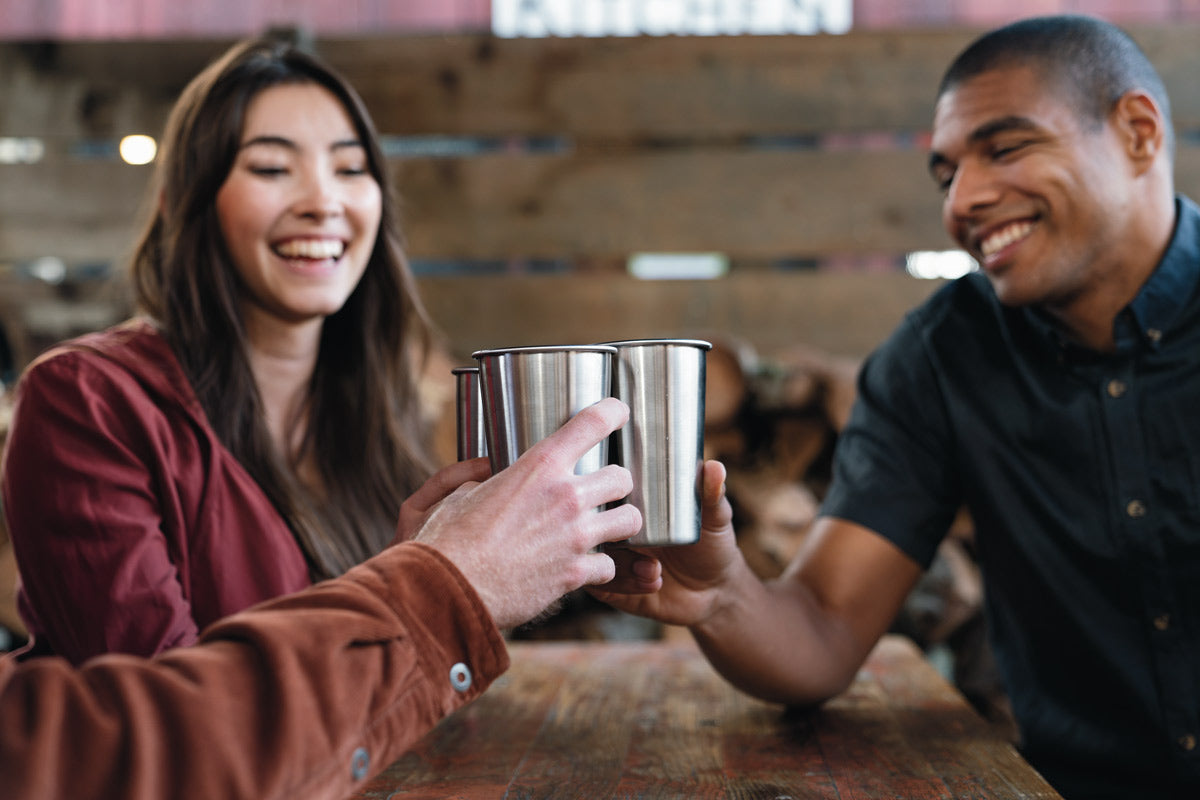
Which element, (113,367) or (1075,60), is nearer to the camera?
(113,367)

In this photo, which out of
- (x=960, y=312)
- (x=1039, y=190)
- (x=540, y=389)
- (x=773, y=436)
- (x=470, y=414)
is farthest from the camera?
(x=773, y=436)

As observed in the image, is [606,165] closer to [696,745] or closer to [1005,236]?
[1005,236]

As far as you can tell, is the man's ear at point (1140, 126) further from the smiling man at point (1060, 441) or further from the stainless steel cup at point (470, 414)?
the stainless steel cup at point (470, 414)

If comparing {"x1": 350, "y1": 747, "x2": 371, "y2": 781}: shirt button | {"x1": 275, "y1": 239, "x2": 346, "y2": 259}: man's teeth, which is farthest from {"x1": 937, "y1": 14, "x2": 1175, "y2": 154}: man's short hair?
{"x1": 350, "y1": 747, "x2": 371, "y2": 781}: shirt button

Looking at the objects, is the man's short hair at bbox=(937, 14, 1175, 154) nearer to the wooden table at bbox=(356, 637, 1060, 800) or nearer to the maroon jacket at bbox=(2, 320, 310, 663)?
the wooden table at bbox=(356, 637, 1060, 800)

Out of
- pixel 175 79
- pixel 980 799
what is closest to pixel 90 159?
pixel 175 79

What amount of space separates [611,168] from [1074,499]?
1.89 metres

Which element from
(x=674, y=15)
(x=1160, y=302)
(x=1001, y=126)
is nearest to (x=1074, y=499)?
(x=1160, y=302)

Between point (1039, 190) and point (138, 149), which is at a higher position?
point (138, 149)

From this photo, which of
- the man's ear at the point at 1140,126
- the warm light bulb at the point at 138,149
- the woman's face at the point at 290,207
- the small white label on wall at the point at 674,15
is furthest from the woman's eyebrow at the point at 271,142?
the small white label on wall at the point at 674,15

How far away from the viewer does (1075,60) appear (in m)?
1.58

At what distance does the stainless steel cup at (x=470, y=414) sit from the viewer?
0.94 metres

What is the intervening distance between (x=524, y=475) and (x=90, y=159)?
2871 mm

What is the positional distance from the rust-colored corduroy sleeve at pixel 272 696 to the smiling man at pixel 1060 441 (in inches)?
28.6
